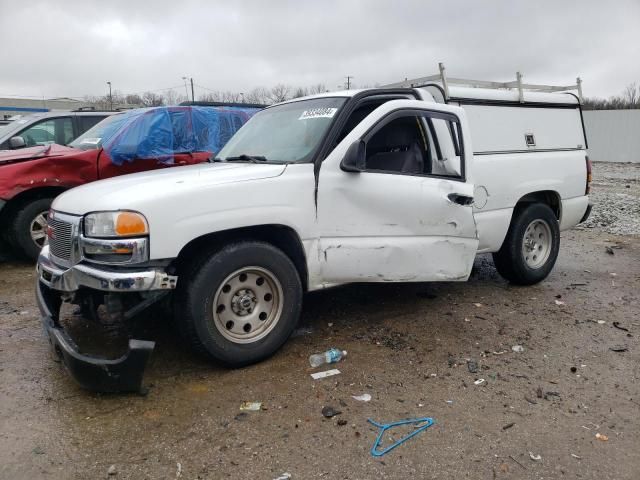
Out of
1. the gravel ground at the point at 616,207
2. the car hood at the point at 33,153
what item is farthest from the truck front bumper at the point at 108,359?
the gravel ground at the point at 616,207

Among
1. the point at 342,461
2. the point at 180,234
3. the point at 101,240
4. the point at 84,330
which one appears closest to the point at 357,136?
the point at 180,234

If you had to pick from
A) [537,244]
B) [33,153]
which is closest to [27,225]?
[33,153]

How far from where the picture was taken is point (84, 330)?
14.0 feet

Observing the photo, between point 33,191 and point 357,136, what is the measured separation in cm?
444

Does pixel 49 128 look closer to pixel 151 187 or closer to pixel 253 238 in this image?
pixel 151 187

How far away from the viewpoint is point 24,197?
20.6ft

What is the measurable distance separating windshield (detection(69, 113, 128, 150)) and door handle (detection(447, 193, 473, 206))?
480 cm

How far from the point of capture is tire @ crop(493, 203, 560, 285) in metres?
5.43

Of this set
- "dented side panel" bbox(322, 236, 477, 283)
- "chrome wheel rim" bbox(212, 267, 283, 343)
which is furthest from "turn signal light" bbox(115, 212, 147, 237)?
"dented side panel" bbox(322, 236, 477, 283)

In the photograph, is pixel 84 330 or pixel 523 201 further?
pixel 523 201

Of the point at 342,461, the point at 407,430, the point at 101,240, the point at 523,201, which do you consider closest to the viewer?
the point at 342,461

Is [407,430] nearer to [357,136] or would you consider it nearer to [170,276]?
[170,276]

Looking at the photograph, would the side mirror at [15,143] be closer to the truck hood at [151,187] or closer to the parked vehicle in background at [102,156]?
the parked vehicle in background at [102,156]

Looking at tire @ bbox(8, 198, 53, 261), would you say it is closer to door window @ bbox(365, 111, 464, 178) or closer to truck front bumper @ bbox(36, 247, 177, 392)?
truck front bumper @ bbox(36, 247, 177, 392)
